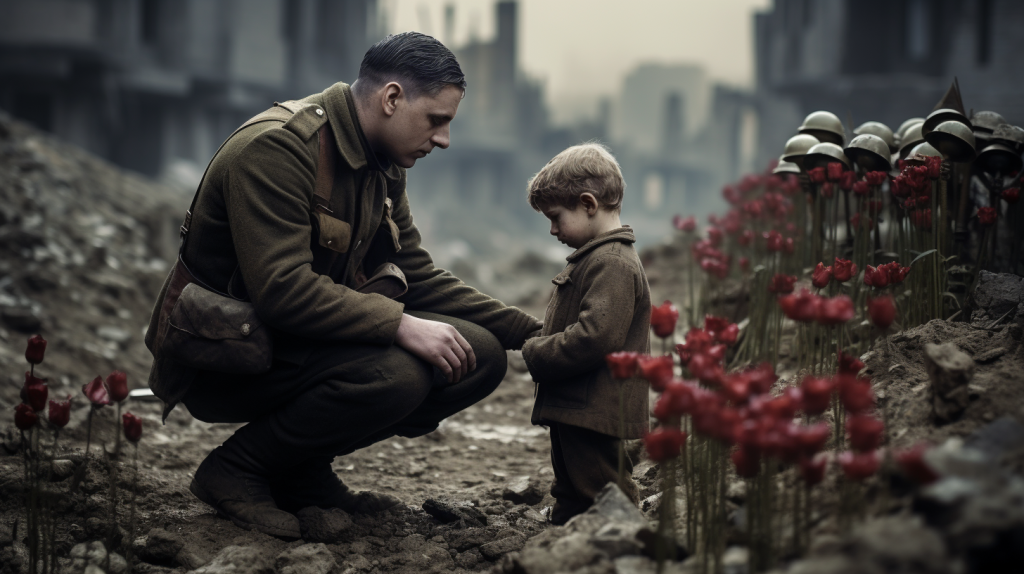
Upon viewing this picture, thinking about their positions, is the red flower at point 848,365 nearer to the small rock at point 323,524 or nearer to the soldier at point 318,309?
the soldier at point 318,309

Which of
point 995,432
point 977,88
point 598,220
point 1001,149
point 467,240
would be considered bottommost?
point 467,240

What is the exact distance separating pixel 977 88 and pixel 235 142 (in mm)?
14277

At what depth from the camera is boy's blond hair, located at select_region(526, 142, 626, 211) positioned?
2.51m

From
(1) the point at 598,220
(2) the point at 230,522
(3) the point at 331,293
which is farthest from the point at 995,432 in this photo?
(2) the point at 230,522

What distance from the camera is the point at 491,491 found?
320cm

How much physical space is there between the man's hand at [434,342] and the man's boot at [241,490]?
23.0 inches

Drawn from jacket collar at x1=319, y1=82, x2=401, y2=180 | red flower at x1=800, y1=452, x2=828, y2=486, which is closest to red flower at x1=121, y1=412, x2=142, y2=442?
jacket collar at x1=319, y1=82, x2=401, y2=180

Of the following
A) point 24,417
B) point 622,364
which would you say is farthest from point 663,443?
point 24,417

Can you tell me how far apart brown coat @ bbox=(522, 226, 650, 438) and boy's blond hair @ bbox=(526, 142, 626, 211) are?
135 millimetres

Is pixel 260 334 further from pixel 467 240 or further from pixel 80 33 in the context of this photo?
pixel 467 240

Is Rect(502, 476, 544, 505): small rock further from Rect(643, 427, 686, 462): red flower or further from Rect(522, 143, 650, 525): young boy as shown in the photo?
Rect(643, 427, 686, 462): red flower

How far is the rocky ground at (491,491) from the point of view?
143 cm

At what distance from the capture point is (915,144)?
3.64 m

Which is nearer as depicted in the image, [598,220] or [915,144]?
[598,220]
